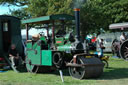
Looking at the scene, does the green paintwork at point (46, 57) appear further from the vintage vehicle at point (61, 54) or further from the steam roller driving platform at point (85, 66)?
the steam roller driving platform at point (85, 66)

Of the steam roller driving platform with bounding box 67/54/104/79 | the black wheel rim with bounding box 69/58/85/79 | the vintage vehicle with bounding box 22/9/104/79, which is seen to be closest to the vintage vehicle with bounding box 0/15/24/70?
the vintage vehicle with bounding box 22/9/104/79

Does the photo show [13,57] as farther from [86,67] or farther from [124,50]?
[124,50]

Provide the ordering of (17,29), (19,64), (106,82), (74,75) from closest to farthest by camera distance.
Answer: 1. (106,82)
2. (74,75)
3. (19,64)
4. (17,29)

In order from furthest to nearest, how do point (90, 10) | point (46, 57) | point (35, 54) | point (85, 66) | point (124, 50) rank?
point (90, 10) < point (124, 50) < point (35, 54) < point (46, 57) < point (85, 66)

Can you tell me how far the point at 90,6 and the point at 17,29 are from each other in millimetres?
10434

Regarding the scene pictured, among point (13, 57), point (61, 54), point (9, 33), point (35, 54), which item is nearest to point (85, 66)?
point (61, 54)

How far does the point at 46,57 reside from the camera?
8.80 m

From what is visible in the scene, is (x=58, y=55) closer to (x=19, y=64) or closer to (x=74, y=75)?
(x=74, y=75)

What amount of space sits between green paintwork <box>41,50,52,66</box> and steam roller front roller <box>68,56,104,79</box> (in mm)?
881

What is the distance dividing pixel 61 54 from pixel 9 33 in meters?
4.77

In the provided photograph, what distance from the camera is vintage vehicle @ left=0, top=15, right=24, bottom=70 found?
11.9 meters

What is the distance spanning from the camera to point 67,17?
8.95 metres

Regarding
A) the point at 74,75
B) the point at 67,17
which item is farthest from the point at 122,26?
the point at 74,75

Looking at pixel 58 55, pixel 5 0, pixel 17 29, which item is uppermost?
pixel 5 0
